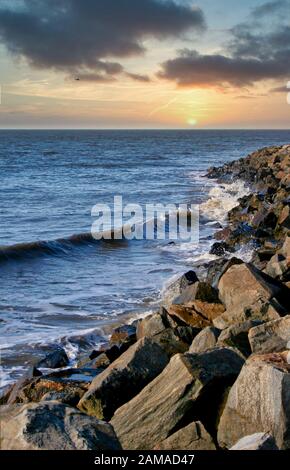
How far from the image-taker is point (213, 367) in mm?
5871

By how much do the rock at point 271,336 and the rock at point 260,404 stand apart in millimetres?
825

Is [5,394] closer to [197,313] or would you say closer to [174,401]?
[197,313]

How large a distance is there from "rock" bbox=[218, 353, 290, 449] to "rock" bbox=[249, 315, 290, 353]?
825 mm

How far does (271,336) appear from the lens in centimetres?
666

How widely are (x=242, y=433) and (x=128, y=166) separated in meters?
59.1

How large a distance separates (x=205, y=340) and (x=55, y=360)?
10.8ft

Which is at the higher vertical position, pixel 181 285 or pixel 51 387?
pixel 181 285

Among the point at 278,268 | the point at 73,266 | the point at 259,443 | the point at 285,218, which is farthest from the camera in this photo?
the point at 73,266

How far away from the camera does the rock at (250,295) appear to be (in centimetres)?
806

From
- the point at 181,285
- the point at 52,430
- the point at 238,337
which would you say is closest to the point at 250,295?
the point at 238,337

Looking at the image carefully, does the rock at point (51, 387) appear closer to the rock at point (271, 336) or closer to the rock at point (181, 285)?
the rock at point (271, 336)

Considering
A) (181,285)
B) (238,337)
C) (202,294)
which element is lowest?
(181,285)

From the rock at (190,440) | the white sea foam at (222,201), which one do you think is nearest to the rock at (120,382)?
the rock at (190,440)

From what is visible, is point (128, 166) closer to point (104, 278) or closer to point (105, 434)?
point (104, 278)
